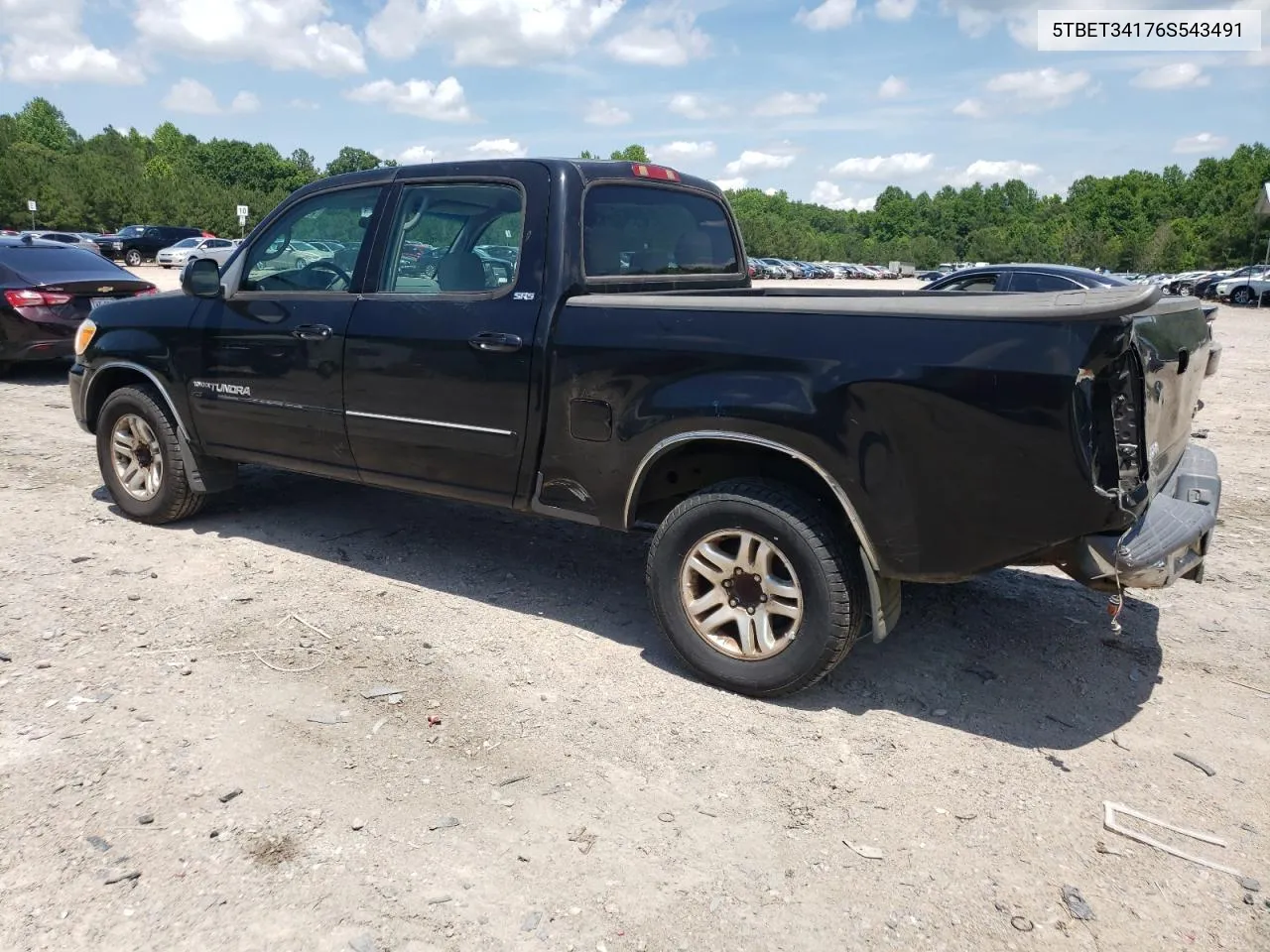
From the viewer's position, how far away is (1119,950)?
2506 millimetres

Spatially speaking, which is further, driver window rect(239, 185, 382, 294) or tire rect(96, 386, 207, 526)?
tire rect(96, 386, 207, 526)

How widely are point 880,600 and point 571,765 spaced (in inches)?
49.1

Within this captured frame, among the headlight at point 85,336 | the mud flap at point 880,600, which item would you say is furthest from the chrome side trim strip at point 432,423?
the headlight at point 85,336

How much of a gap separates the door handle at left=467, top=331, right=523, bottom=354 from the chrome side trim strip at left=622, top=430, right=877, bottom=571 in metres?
0.75

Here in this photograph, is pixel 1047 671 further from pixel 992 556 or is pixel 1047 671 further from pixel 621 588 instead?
pixel 621 588

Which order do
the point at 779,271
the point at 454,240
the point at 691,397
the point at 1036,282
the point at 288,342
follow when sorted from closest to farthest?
1. the point at 691,397
2. the point at 454,240
3. the point at 288,342
4. the point at 1036,282
5. the point at 779,271

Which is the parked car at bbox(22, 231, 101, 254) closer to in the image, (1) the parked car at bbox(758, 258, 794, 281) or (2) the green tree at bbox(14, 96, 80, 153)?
(1) the parked car at bbox(758, 258, 794, 281)

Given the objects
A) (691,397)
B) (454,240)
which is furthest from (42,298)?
(691,397)

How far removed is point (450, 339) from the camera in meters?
4.30

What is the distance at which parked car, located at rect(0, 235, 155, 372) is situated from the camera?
10.4 meters

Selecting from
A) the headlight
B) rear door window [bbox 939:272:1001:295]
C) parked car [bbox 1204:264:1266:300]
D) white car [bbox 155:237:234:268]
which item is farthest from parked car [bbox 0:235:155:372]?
parked car [bbox 1204:264:1266:300]

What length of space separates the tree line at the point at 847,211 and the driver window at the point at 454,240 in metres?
13.6

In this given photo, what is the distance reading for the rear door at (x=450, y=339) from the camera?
4.20m

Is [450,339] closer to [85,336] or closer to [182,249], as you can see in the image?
[85,336]
